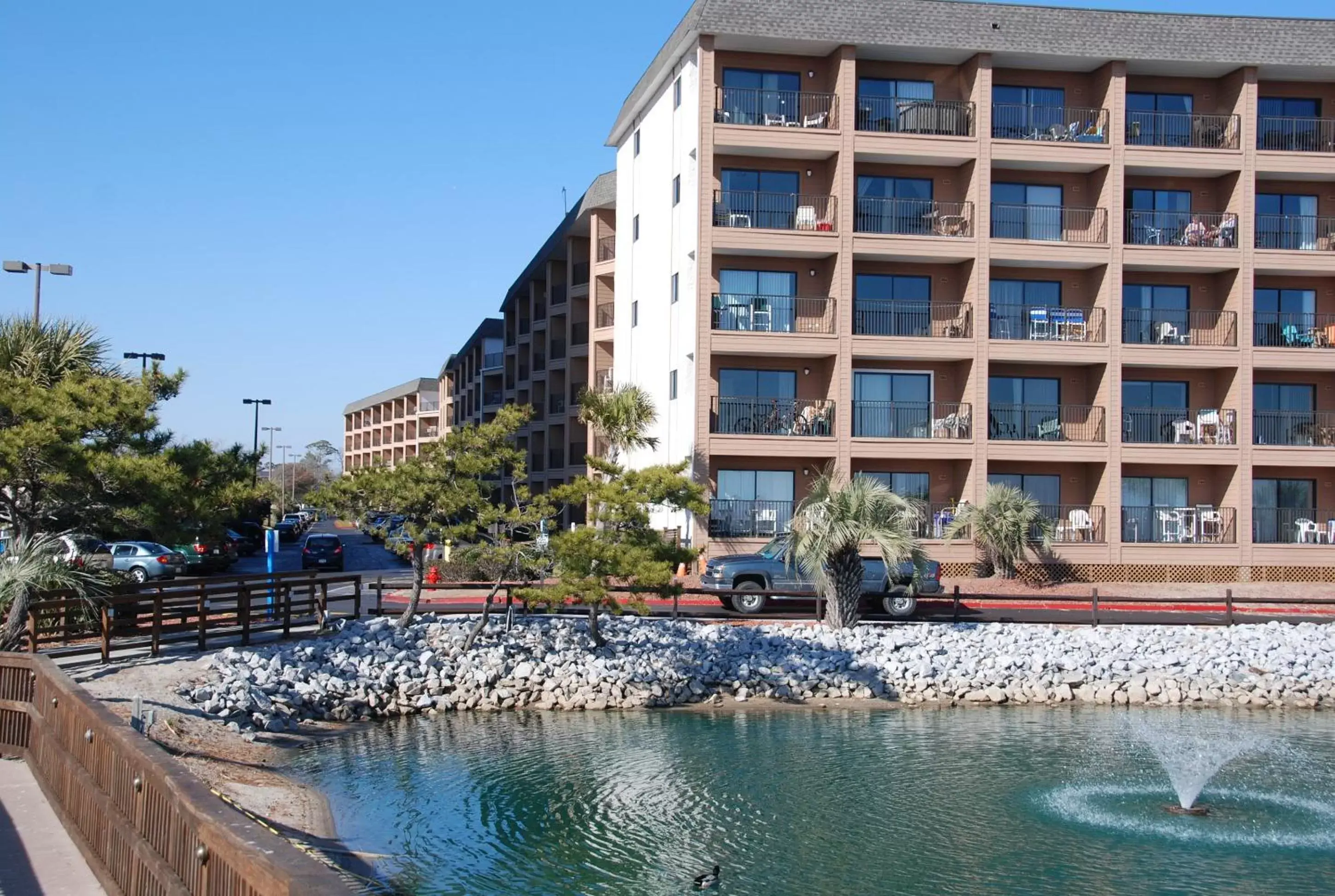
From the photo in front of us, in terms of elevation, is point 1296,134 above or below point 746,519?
above

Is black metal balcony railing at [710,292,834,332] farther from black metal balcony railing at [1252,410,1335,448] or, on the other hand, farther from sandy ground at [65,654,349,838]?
sandy ground at [65,654,349,838]

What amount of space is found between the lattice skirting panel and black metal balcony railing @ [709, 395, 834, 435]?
20.2ft

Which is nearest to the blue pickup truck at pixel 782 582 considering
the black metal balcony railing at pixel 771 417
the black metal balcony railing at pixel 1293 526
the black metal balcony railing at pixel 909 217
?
the black metal balcony railing at pixel 771 417

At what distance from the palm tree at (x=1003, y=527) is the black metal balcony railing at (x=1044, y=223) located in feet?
28.5

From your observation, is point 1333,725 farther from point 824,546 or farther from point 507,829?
point 507,829

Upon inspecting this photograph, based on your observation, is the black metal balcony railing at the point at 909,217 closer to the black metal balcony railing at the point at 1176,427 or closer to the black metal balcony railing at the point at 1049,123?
the black metal balcony railing at the point at 1049,123

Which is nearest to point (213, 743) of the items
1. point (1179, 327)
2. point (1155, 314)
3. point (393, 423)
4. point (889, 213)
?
point (889, 213)

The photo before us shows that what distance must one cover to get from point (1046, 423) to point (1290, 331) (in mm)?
9131

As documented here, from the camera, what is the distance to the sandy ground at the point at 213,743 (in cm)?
1500

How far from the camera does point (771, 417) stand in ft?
127

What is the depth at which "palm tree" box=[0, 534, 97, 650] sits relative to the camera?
19078mm

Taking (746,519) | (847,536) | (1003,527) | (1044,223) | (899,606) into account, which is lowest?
(899,606)

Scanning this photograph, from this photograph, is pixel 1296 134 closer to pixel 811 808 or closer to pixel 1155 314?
pixel 1155 314

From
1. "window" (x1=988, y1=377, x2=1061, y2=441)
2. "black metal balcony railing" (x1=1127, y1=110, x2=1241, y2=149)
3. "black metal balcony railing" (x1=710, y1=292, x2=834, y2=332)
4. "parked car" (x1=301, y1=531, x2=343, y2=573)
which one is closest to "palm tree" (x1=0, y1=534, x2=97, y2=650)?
"black metal balcony railing" (x1=710, y1=292, x2=834, y2=332)
